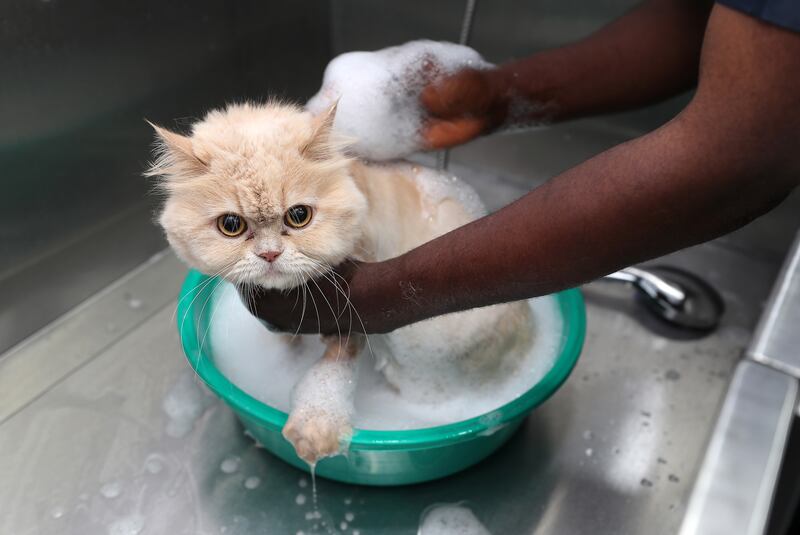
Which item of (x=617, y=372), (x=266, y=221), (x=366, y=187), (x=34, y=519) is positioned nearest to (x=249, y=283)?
(x=266, y=221)

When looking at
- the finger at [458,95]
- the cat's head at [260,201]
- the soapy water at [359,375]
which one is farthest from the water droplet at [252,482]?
the finger at [458,95]

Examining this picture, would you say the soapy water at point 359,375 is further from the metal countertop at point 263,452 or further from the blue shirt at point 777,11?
the blue shirt at point 777,11

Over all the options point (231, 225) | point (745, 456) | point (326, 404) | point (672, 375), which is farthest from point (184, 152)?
point (672, 375)

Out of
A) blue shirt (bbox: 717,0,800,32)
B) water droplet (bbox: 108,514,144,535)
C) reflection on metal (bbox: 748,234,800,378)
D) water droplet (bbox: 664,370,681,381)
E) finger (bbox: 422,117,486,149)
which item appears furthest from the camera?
water droplet (bbox: 664,370,681,381)

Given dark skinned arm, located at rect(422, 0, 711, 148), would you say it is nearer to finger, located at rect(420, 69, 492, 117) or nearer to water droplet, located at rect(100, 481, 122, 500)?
finger, located at rect(420, 69, 492, 117)

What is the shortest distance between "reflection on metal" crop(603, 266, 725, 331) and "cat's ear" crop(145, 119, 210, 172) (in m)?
0.83

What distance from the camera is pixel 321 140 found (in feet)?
2.42

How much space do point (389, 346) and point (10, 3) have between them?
2.43 ft

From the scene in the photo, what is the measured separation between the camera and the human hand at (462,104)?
102 cm

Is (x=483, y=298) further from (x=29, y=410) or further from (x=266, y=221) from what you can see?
(x=29, y=410)

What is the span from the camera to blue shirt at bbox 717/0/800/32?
473mm

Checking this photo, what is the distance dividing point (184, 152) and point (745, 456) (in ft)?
2.15

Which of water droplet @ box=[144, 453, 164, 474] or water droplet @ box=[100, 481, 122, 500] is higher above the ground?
water droplet @ box=[144, 453, 164, 474]

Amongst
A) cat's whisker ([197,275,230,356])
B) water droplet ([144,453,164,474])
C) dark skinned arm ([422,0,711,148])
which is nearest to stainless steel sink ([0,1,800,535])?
water droplet ([144,453,164,474])
